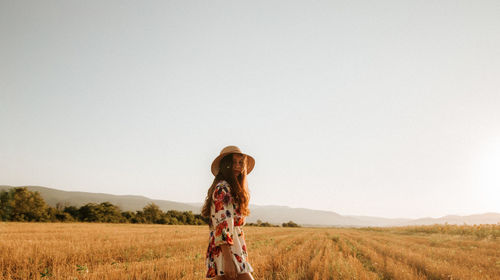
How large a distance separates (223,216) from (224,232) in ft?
0.53

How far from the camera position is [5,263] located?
243 inches

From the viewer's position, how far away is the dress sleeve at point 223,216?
9.22 feet

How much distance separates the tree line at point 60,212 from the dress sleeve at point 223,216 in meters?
40.1

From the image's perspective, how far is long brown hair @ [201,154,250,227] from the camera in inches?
122

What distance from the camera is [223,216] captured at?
2896 millimetres

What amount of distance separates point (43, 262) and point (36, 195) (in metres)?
57.9

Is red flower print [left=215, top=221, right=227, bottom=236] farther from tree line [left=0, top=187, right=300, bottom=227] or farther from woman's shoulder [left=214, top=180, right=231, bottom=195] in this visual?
tree line [left=0, top=187, right=300, bottom=227]

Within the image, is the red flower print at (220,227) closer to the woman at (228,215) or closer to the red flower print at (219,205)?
the woman at (228,215)

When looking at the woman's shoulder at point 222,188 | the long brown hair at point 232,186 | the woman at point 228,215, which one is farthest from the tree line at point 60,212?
the woman's shoulder at point 222,188

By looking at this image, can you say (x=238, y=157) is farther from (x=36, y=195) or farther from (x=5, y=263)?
(x=36, y=195)

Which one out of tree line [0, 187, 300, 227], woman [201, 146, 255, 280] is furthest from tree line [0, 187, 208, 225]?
woman [201, 146, 255, 280]

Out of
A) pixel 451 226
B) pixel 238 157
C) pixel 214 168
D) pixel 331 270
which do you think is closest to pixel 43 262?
pixel 214 168

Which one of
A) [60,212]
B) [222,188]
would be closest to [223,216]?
[222,188]

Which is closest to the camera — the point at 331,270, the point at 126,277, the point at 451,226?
→ the point at 126,277
